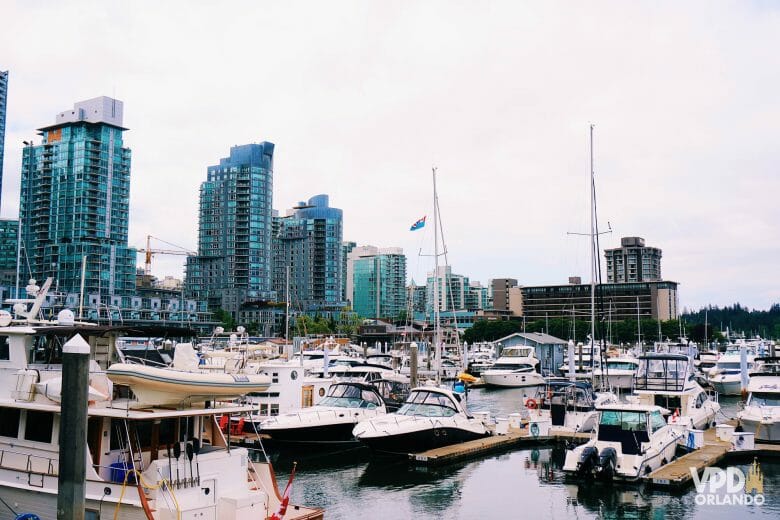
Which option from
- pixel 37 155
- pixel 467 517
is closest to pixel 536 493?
pixel 467 517

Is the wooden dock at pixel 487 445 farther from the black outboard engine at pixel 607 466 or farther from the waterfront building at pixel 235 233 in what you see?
the waterfront building at pixel 235 233

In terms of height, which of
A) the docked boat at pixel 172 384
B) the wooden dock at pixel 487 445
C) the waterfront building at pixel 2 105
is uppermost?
the waterfront building at pixel 2 105

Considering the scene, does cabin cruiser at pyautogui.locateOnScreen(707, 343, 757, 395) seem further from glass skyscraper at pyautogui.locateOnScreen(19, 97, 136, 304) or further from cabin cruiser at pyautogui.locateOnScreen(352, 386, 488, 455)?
glass skyscraper at pyautogui.locateOnScreen(19, 97, 136, 304)

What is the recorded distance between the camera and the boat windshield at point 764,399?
110 feet

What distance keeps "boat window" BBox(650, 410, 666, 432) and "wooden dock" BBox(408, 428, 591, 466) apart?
20.9 ft

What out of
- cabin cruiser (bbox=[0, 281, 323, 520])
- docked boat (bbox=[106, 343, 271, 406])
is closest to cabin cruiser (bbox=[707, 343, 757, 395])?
cabin cruiser (bbox=[0, 281, 323, 520])

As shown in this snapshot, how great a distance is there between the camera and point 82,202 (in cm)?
13812

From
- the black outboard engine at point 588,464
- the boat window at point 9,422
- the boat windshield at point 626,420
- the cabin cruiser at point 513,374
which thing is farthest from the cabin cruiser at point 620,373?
the boat window at point 9,422

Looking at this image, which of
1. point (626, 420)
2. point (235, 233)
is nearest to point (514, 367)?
point (626, 420)

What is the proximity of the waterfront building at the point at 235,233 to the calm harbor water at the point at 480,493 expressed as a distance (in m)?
135

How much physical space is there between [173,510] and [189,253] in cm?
16587

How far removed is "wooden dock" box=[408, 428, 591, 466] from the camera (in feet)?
96.1

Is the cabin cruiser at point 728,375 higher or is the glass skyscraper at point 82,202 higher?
the glass skyscraper at point 82,202

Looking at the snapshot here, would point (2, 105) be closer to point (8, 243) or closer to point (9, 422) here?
point (8, 243)
